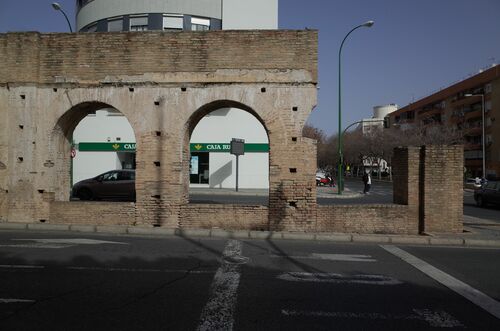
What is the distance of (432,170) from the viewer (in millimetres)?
10758

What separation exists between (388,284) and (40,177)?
10.0 metres

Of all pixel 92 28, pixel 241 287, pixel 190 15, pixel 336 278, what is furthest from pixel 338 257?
pixel 92 28

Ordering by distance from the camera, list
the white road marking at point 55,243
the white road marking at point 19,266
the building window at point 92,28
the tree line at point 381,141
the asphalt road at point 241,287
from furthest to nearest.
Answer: the tree line at point 381,141 → the building window at point 92,28 → the white road marking at point 55,243 → the white road marking at point 19,266 → the asphalt road at point 241,287

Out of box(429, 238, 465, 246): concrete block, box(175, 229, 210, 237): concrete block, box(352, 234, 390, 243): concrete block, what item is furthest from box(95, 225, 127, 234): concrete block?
box(429, 238, 465, 246): concrete block

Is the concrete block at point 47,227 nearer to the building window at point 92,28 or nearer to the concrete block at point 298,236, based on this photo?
the concrete block at point 298,236

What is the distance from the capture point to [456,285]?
5.93 metres

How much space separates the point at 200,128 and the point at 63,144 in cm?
1745

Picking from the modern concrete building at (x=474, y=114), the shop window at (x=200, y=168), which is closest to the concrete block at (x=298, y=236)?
the shop window at (x=200, y=168)

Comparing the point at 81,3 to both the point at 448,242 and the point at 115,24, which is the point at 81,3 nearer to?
the point at 115,24

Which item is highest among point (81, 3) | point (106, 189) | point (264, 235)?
point (81, 3)

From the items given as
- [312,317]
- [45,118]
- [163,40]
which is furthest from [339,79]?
[312,317]

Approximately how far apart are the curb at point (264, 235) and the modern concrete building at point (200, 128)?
724 inches

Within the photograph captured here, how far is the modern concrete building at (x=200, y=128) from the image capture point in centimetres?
2898

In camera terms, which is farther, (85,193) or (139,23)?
(139,23)
